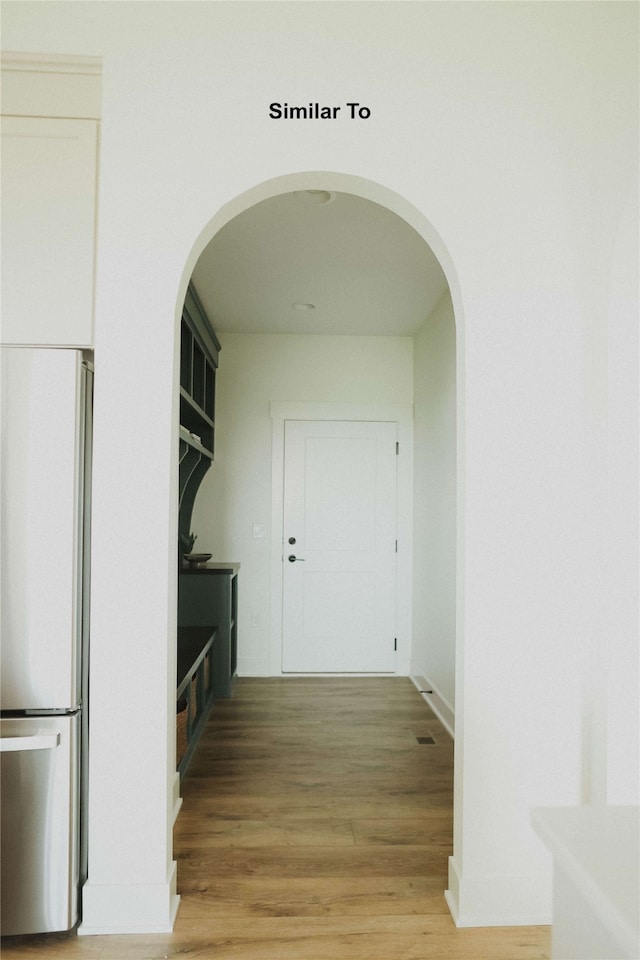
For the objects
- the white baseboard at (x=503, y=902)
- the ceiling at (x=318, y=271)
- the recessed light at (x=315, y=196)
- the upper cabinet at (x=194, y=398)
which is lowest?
the white baseboard at (x=503, y=902)

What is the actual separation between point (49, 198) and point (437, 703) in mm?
3697

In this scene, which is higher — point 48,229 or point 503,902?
point 48,229

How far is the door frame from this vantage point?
5094 mm

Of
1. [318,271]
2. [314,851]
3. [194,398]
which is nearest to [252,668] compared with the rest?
[194,398]

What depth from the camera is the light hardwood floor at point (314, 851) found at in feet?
6.02

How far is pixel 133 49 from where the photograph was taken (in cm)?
197

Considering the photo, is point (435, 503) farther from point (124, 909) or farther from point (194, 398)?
point (124, 909)

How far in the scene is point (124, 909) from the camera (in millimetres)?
1886

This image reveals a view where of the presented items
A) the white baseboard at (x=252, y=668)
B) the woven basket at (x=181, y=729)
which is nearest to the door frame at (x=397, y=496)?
the white baseboard at (x=252, y=668)

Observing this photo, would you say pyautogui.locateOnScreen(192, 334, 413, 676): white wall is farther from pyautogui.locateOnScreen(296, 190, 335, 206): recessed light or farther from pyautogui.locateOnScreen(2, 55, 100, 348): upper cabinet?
pyautogui.locateOnScreen(2, 55, 100, 348): upper cabinet

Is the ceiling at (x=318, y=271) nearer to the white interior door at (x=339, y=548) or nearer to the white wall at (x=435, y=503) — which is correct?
the white wall at (x=435, y=503)

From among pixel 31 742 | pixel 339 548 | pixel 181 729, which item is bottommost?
pixel 181 729

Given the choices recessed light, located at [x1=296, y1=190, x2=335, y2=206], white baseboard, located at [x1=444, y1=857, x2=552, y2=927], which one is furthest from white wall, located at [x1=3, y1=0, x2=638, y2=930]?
recessed light, located at [x1=296, y1=190, x2=335, y2=206]

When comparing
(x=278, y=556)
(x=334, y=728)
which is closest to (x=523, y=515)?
(x=334, y=728)
